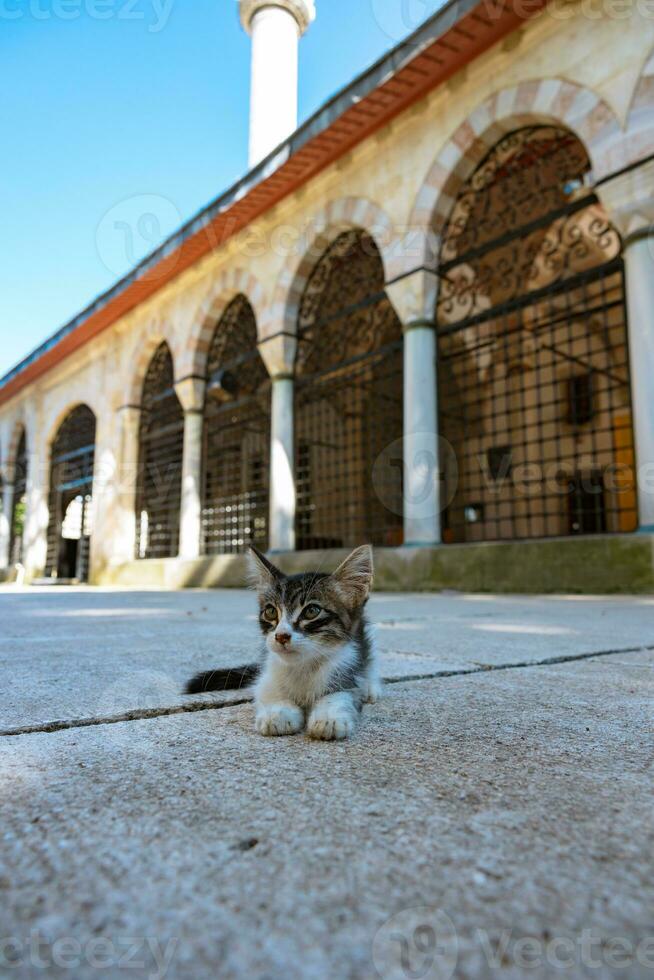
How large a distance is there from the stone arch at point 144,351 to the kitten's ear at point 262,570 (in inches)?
434

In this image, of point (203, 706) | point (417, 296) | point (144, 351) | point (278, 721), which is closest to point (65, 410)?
point (144, 351)

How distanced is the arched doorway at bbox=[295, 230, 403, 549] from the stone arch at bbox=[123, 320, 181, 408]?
321 centimetres

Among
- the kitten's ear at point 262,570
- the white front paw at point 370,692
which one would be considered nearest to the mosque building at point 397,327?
the white front paw at point 370,692

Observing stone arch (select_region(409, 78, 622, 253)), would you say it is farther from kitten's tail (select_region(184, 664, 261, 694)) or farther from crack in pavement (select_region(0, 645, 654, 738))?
kitten's tail (select_region(184, 664, 261, 694))

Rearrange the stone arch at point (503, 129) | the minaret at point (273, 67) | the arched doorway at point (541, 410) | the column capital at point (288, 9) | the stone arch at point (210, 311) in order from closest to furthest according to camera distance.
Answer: the stone arch at point (503, 129), the stone arch at point (210, 311), the arched doorway at point (541, 410), the minaret at point (273, 67), the column capital at point (288, 9)

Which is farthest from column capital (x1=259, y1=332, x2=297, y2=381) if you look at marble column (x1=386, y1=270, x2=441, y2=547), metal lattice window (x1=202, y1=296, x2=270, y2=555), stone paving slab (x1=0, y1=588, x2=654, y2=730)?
stone paving slab (x1=0, y1=588, x2=654, y2=730)

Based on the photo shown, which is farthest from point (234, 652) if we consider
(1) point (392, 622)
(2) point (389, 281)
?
(2) point (389, 281)

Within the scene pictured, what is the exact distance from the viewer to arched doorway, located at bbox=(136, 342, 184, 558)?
524 inches

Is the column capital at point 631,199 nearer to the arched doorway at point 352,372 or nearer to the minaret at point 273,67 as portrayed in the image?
the arched doorway at point 352,372

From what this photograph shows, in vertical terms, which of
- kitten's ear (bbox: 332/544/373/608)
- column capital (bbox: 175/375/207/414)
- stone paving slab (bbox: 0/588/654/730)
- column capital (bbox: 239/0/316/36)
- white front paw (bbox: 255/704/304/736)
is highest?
column capital (bbox: 239/0/316/36)

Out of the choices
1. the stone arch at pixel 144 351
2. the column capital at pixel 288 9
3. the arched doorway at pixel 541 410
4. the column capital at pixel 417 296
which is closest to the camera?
the column capital at pixel 417 296

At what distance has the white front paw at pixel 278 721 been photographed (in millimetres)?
1202

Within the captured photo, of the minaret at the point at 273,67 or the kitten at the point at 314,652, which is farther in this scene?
the minaret at the point at 273,67

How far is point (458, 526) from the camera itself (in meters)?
13.8
